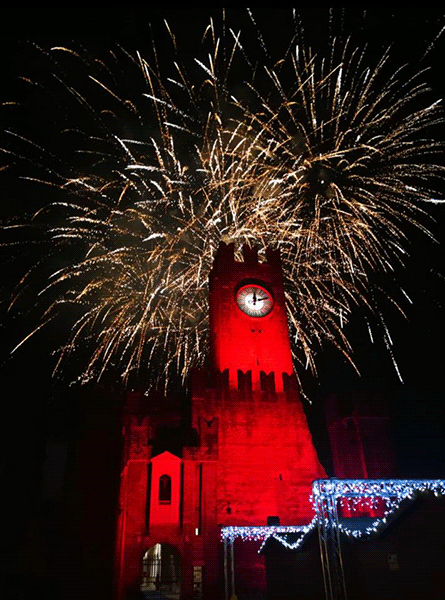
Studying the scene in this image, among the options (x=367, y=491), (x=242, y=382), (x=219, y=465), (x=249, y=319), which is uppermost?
(x=249, y=319)

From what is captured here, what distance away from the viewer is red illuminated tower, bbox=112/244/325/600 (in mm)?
22969

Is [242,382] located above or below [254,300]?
below

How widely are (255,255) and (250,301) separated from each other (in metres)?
4.78

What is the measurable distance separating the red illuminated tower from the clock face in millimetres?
98

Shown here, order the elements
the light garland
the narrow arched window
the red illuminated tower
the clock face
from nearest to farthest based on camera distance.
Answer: the light garland → the red illuminated tower → the narrow arched window → the clock face

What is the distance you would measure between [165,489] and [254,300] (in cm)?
1550

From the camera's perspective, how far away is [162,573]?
29.3 metres

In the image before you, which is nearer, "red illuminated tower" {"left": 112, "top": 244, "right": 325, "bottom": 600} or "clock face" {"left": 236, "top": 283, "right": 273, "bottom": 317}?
"red illuminated tower" {"left": 112, "top": 244, "right": 325, "bottom": 600}

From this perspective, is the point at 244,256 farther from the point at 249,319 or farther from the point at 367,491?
the point at 367,491

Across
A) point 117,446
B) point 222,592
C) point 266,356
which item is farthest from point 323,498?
point 117,446

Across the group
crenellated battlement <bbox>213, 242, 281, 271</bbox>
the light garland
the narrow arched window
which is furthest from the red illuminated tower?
the light garland

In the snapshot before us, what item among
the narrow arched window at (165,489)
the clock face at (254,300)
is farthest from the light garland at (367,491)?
the clock face at (254,300)

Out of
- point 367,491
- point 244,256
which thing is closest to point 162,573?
point 367,491

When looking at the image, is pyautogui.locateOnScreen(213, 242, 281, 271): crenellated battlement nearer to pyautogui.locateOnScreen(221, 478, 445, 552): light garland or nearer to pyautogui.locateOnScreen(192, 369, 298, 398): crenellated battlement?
pyautogui.locateOnScreen(192, 369, 298, 398): crenellated battlement
